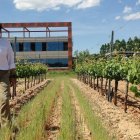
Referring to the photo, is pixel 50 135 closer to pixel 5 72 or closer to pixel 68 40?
pixel 5 72

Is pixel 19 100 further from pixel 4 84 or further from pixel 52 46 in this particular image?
pixel 52 46

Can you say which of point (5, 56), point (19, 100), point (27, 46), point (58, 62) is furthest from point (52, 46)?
point (5, 56)

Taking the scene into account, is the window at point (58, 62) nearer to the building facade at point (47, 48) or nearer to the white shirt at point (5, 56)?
the building facade at point (47, 48)

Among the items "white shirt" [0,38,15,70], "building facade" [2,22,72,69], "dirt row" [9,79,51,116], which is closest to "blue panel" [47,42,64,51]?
"building facade" [2,22,72,69]

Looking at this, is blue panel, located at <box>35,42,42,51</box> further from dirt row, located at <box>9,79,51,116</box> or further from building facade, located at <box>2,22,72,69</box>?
dirt row, located at <box>9,79,51,116</box>

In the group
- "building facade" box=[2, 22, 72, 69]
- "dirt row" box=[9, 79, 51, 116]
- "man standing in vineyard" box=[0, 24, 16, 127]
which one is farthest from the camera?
"building facade" box=[2, 22, 72, 69]

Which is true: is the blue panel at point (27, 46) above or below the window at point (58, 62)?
above

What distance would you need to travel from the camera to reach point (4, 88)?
3.64 metres

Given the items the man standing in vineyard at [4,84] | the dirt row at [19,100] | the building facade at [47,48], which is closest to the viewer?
the man standing in vineyard at [4,84]

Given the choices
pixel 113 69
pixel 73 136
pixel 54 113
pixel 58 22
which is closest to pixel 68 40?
pixel 58 22

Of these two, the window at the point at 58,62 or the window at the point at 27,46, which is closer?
the window at the point at 58,62

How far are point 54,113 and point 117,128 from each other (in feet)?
6.24

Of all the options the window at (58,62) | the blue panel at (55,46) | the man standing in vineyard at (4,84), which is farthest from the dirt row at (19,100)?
the blue panel at (55,46)

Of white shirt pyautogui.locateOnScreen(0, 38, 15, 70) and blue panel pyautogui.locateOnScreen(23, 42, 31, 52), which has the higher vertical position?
blue panel pyautogui.locateOnScreen(23, 42, 31, 52)
